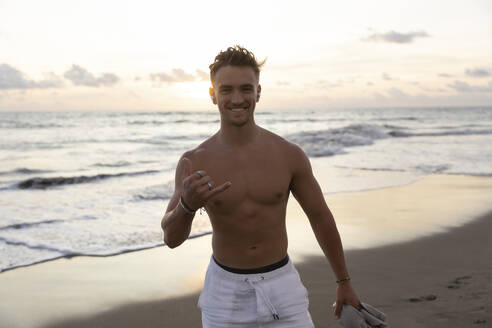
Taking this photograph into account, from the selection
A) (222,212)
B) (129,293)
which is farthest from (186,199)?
(129,293)

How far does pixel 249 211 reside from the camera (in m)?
2.65

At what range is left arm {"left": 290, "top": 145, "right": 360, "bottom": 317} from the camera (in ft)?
8.91

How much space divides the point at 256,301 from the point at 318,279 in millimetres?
3635

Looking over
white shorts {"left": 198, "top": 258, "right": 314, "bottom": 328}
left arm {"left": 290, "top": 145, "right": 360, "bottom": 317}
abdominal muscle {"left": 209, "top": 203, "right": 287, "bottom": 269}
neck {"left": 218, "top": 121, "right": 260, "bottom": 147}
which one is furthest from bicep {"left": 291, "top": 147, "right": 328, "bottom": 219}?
white shorts {"left": 198, "top": 258, "right": 314, "bottom": 328}

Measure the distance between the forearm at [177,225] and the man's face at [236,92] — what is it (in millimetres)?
602

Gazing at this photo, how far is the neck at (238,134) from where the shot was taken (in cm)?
267

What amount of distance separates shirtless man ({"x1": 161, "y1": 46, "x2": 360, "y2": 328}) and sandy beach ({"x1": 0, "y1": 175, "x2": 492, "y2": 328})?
232 cm

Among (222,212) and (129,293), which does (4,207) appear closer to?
(129,293)

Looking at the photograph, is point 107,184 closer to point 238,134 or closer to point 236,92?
point 238,134

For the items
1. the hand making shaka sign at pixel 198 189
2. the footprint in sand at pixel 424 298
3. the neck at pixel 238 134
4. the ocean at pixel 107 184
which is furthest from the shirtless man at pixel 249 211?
the ocean at pixel 107 184

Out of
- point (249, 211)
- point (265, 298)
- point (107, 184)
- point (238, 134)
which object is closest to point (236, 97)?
point (238, 134)

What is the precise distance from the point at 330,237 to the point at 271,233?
1.13 ft

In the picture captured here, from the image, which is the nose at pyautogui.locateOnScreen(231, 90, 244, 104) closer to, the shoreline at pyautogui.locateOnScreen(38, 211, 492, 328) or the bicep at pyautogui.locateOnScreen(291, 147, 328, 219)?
the bicep at pyautogui.locateOnScreen(291, 147, 328, 219)

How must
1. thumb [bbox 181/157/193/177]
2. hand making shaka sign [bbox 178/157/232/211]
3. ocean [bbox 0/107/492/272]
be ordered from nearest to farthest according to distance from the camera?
hand making shaka sign [bbox 178/157/232/211] < thumb [bbox 181/157/193/177] < ocean [bbox 0/107/492/272]
